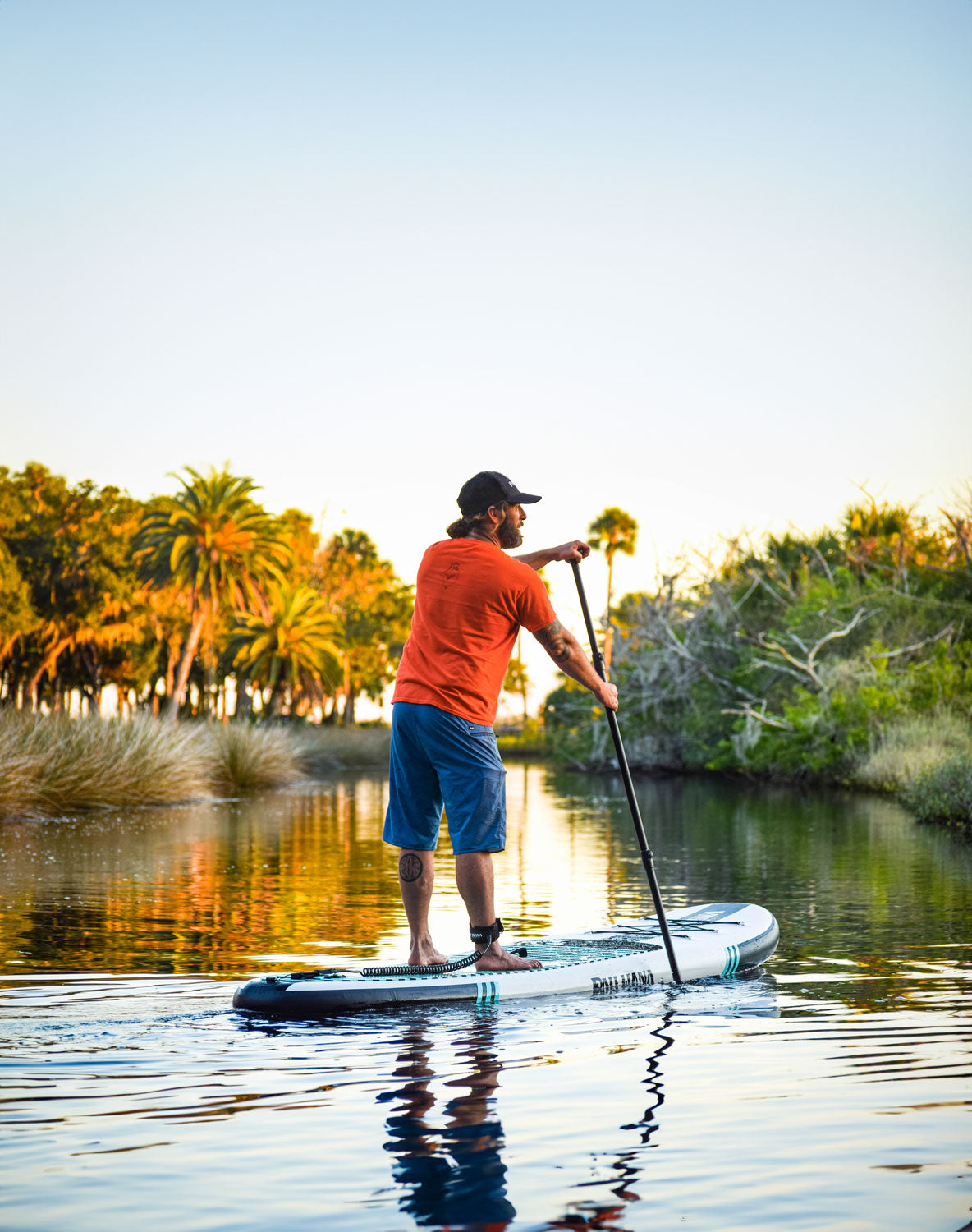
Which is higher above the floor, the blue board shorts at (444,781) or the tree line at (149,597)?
the tree line at (149,597)

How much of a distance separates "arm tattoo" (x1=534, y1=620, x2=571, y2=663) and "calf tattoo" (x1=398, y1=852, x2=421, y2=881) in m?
1.19

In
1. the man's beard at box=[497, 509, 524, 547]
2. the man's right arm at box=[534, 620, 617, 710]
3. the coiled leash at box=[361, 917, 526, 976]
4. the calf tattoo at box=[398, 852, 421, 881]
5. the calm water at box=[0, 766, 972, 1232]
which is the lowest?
the calm water at box=[0, 766, 972, 1232]

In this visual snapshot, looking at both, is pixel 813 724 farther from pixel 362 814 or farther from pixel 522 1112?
pixel 522 1112

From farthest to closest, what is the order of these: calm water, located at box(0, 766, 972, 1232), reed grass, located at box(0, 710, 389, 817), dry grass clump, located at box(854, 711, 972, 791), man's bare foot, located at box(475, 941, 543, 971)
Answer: dry grass clump, located at box(854, 711, 972, 791)
reed grass, located at box(0, 710, 389, 817)
man's bare foot, located at box(475, 941, 543, 971)
calm water, located at box(0, 766, 972, 1232)

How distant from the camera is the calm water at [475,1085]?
Result: 3.86 metres

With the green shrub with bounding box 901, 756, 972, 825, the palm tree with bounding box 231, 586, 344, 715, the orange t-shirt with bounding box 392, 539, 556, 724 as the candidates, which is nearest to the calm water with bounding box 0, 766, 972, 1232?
the orange t-shirt with bounding box 392, 539, 556, 724

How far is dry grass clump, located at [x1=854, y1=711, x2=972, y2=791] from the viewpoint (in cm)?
2347

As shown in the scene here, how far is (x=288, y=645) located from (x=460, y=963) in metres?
51.7

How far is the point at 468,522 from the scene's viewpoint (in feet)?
22.4

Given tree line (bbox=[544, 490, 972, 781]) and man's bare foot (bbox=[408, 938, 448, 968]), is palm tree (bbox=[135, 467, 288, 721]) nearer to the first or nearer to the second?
tree line (bbox=[544, 490, 972, 781])

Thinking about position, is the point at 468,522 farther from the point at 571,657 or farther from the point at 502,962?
the point at 502,962

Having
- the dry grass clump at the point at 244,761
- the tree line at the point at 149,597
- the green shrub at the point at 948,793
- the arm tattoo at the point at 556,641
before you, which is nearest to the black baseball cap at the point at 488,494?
the arm tattoo at the point at 556,641

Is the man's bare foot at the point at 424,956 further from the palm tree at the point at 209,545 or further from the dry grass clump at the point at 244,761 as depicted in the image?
the palm tree at the point at 209,545

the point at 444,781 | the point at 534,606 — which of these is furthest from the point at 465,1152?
the point at 534,606
